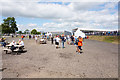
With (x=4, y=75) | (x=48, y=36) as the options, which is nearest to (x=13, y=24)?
(x=48, y=36)

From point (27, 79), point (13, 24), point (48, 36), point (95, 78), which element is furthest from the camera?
point (13, 24)

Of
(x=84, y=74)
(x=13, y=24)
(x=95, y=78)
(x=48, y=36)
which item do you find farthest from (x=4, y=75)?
(x=13, y=24)

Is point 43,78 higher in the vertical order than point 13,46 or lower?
lower

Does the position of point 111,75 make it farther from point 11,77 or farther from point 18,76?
point 11,77

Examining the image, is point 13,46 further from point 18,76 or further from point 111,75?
point 111,75

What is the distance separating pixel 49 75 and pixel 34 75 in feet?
2.36

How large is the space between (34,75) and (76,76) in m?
2.02

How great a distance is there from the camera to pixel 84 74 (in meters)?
4.71

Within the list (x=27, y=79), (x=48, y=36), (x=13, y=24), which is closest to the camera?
(x=27, y=79)

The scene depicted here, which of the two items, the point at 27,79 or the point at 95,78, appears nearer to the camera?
the point at 27,79

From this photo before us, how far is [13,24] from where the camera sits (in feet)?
234

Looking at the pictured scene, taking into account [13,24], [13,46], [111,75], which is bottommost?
[111,75]

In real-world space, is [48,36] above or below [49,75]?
above

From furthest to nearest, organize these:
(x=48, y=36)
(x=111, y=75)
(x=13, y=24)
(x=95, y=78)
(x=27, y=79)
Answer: (x=13, y=24)
(x=48, y=36)
(x=111, y=75)
(x=95, y=78)
(x=27, y=79)
